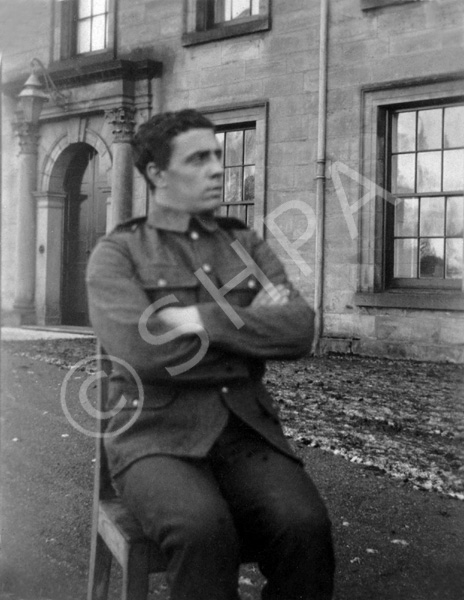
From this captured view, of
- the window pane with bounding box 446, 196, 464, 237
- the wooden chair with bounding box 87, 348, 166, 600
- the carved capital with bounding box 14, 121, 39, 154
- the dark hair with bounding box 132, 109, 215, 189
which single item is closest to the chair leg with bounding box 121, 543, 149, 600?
the wooden chair with bounding box 87, 348, 166, 600

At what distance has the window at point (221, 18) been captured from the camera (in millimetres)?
2107

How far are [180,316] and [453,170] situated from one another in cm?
93

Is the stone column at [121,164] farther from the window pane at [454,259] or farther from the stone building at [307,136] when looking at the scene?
the window pane at [454,259]

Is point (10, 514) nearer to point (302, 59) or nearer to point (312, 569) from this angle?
point (312, 569)

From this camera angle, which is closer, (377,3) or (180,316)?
(180,316)

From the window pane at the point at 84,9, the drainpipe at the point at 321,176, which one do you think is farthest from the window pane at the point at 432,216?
the window pane at the point at 84,9

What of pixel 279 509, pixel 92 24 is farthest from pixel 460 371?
pixel 92 24

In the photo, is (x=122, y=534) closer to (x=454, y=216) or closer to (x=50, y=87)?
(x=454, y=216)

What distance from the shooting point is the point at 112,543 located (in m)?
1.83

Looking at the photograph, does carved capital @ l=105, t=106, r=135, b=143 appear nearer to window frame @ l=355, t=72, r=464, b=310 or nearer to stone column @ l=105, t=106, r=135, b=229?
stone column @ l=105, t=106, r=135, b=229

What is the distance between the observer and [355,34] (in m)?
2.06

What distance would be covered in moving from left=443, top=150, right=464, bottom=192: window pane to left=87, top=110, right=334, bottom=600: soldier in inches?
23.2

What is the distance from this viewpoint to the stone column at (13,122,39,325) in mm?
2277

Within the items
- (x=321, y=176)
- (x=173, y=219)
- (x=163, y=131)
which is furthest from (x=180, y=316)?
(x=321, y=176)
